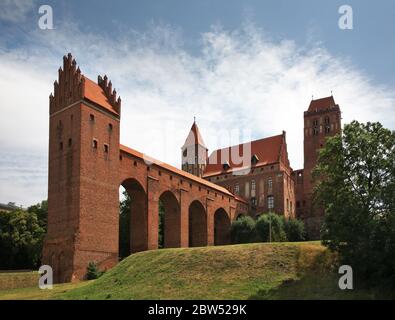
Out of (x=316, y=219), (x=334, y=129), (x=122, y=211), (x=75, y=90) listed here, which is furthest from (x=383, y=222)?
(x=334, y=129)

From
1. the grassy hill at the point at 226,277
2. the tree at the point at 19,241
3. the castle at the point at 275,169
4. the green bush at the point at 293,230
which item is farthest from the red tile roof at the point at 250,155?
the grassy hill at the point at 226,277

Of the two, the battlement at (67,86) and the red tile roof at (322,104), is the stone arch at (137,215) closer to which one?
the battlement at (67,86)

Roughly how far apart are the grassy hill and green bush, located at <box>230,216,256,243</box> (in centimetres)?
2706

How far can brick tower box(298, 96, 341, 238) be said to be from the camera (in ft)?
231

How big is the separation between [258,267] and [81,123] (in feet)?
63.4

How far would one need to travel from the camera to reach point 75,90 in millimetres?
39656

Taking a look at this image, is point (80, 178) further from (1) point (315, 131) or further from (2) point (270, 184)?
(1) point (315, 131)

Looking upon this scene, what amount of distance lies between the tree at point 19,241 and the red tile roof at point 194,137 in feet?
111

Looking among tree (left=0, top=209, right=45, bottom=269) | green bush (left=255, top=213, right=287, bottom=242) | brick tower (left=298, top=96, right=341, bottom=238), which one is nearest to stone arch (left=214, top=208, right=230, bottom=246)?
green bush (left=255, top=213, right=287, bottom=242)

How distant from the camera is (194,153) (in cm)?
7794

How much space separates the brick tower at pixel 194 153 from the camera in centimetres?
7656

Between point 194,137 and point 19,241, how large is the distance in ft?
120
